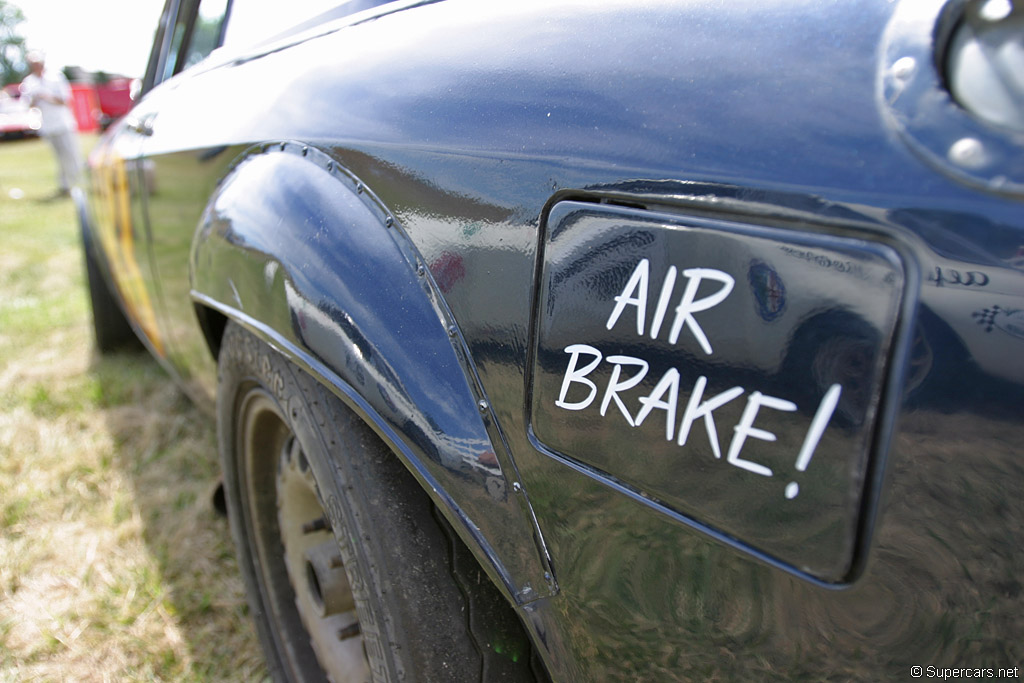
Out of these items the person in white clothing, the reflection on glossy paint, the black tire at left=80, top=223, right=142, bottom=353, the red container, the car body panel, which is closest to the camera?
the car body panel

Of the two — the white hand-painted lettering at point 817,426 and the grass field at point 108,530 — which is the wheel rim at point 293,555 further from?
the white hand-painted lettering at point 817,426

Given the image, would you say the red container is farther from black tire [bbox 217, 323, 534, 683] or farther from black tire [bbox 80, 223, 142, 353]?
black tire [bbox 217, 323, 534, 683]

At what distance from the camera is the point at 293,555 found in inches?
59.6

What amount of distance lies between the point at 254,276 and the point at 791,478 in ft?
3.15

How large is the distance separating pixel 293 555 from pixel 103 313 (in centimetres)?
269

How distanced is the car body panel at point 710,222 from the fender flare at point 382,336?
0.01 m

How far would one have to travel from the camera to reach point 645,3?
0.80 m

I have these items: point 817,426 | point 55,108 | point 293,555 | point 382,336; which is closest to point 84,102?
point 55,108

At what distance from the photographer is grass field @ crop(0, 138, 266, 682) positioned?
6.03ft

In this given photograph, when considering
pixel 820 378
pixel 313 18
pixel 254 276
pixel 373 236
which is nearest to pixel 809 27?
pixel 820 378

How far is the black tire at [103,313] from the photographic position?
3.31 meters

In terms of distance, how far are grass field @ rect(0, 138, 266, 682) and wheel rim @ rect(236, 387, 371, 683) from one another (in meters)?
0.34

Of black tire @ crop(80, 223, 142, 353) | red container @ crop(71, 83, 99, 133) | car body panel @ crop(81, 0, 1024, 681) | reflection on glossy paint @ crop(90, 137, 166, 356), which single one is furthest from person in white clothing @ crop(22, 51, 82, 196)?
car body panel @ crop(81, 0, 1024, 681)

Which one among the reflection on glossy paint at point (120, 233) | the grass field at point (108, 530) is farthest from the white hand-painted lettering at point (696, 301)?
the reflection on glossy paint at point (120, 233)
